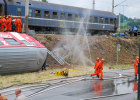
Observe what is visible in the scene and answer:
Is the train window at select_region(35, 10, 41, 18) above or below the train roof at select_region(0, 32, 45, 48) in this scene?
above

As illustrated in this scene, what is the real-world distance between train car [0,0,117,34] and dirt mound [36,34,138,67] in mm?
2776

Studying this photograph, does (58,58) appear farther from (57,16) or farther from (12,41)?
(57,16)

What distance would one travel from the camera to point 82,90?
13484 millimetres

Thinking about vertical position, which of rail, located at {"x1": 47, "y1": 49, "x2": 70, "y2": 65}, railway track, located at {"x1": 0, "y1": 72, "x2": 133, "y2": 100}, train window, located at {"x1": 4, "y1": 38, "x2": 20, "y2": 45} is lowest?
railway track, located at {"x1": 0, "y1": 72, "x2": 133, "y2": 100}

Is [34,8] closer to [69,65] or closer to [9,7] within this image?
[9,7]

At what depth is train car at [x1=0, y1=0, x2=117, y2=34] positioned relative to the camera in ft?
88.8

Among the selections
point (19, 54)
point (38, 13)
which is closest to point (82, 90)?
point (19, 54)

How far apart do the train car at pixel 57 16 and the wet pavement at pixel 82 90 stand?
13011mm

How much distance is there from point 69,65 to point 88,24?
11769 mm

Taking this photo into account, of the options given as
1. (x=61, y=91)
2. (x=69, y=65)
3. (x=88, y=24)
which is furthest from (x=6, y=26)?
(x=88, y=24)

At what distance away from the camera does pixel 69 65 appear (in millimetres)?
22688

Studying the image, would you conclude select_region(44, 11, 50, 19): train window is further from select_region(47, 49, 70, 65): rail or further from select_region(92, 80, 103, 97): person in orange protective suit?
select_region(92, 80, 103, 97): person in orange protective suit

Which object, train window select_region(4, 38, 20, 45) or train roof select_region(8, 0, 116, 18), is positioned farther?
train roof select_region(8, 0, 116, 18)

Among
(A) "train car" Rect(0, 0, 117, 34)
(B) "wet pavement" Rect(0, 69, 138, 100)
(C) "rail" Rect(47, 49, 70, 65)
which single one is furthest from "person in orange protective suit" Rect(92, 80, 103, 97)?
(A) "train car" Rect(0, 0, 117, 34)
